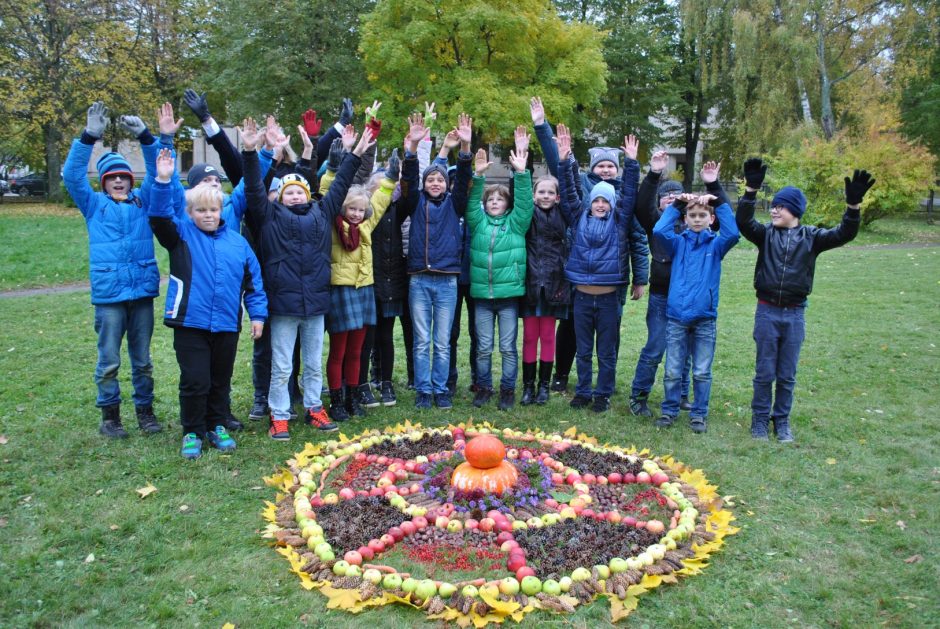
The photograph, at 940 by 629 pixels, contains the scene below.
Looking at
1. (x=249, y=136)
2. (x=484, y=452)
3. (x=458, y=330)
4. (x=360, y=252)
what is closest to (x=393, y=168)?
(x=360, y=252)

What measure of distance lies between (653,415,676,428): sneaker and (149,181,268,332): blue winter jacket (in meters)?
3.81

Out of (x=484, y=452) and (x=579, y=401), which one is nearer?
(x=484, y=452)

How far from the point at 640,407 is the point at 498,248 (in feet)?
6.96

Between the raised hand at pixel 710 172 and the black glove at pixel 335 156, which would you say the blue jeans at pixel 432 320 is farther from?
the raised hand at pixel 710 172

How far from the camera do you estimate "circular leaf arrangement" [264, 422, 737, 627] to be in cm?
397

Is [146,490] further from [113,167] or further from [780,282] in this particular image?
[780,282]

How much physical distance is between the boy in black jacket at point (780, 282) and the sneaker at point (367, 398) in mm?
3628

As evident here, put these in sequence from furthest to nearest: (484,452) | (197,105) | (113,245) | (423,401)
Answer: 1. (423,401)
2. (113,245)
3. (197,105)
4. (484,452)

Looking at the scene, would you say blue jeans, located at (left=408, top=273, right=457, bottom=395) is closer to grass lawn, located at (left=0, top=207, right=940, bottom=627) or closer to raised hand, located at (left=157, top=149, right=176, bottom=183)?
grass lawn, located at (left=0, top=207, right=940, bottom=627)

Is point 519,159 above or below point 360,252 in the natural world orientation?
above

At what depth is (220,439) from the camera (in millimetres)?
6094

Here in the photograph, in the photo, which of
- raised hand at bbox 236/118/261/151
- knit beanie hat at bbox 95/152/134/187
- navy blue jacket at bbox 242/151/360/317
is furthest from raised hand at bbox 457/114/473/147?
knit beanie hat at bbox 95/152/134/187

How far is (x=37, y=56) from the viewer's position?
26.3 metres

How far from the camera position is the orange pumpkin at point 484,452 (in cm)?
512
